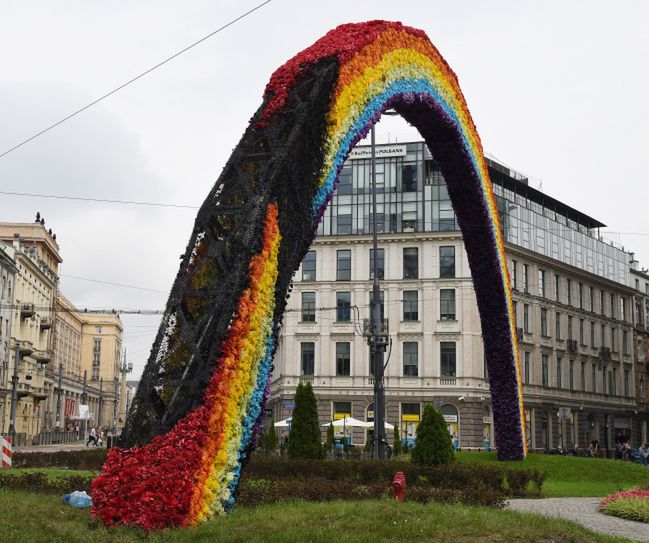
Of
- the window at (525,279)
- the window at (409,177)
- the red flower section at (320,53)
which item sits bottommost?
the red flower section at (320,53)

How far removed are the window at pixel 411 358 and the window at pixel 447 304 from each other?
2595 millimetres

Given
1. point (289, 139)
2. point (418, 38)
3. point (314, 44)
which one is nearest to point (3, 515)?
point (289, 139)

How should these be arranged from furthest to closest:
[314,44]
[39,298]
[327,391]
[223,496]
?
[39,298], [327,391], [314,44], [223,496]

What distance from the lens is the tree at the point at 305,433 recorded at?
2664 centimetres

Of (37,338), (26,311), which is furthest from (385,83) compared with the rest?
(37,338)

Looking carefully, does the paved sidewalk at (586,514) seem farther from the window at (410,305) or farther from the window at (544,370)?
the window at (544,370)

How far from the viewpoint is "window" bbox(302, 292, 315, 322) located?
59156mm

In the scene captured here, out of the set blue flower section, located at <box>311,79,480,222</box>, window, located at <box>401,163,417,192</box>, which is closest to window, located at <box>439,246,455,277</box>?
window, located at <box>401,163,417,192</box>

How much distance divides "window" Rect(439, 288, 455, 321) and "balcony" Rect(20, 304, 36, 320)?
1306 inches

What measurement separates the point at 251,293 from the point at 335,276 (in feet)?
155

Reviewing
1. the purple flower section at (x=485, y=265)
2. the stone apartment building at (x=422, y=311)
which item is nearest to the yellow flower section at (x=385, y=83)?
the purple flower section at (x=485, y=265)

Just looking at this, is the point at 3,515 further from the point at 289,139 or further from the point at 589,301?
the point at 589,301

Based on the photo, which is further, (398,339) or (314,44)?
(398,339)

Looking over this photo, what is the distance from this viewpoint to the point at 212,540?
32.1ft
